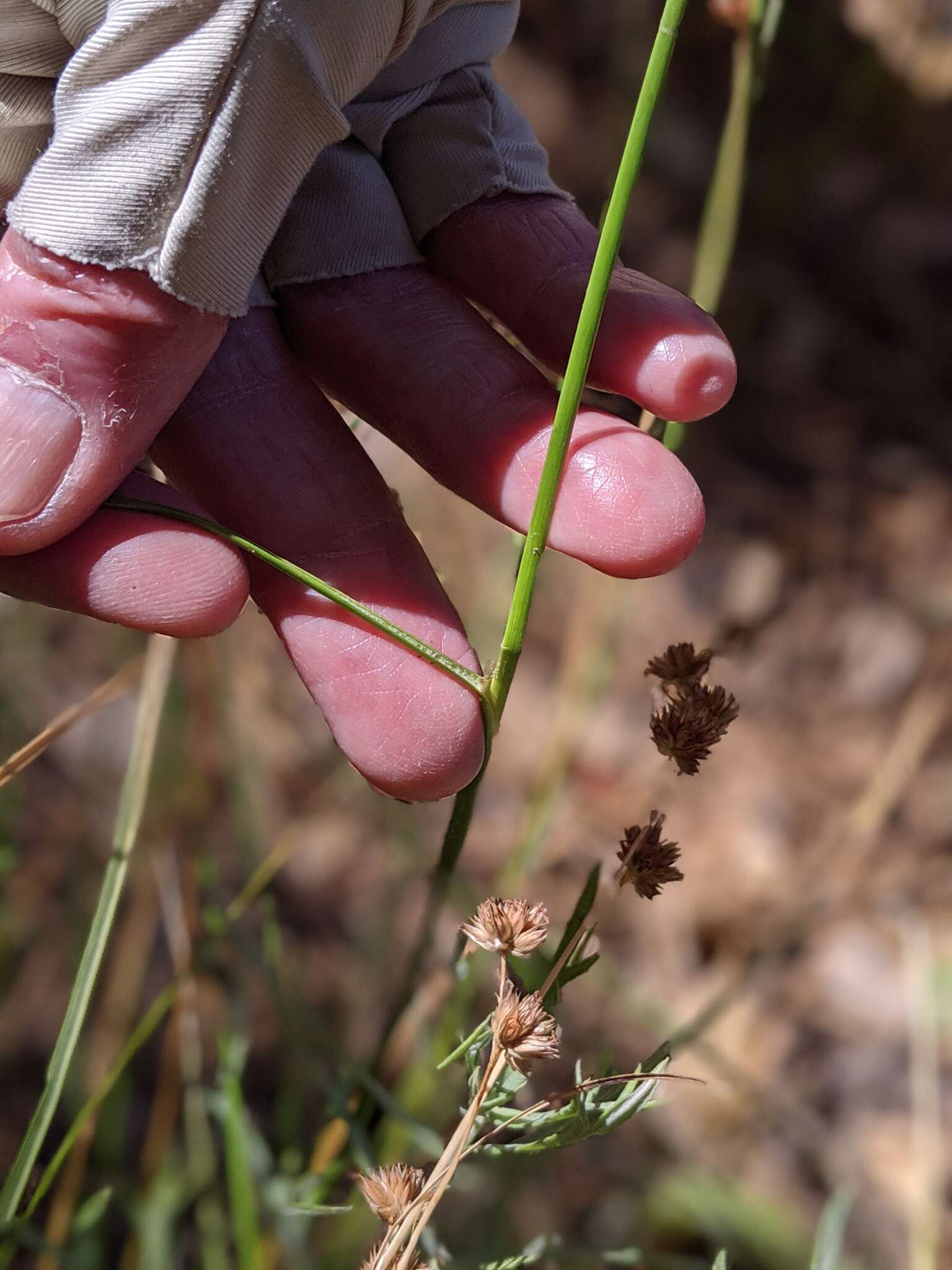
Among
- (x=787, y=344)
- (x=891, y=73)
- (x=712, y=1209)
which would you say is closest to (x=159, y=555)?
(x=712, y=1209)

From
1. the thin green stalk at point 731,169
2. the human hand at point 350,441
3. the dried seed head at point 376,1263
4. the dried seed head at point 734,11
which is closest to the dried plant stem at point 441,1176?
the dried seed head at point 376,1263

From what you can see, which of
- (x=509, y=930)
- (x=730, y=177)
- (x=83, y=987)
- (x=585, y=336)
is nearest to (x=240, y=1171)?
(x=83, y=987)

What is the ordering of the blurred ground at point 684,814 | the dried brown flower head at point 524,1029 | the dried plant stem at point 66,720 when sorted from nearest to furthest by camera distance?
the dried brown flower head at point 524,1029 → the dried plant stem at point 66,720 → the blurred ground at point 684,814

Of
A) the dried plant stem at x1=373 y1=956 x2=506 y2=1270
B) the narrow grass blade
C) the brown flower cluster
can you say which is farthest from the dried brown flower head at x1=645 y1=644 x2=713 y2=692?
the narrow grass blade

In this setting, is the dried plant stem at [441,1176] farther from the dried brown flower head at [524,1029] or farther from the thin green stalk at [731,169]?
the thin green stalk at [731,169]

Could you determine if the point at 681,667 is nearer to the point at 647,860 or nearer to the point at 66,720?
the point at 647,860

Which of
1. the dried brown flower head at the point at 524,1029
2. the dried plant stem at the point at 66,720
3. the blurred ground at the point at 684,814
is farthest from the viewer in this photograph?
the blurred ground at the point at 684,814
